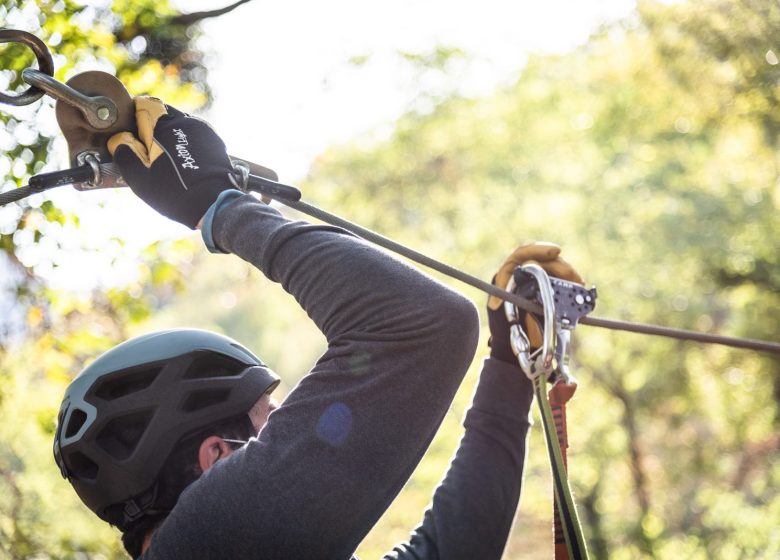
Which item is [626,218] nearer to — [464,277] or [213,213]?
[464,277]

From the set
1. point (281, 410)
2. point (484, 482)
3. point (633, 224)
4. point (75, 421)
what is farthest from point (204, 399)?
point (633, 224)

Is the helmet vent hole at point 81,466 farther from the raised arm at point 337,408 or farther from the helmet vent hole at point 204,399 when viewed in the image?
the raised arm at point 337,408

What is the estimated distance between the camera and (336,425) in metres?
1.54

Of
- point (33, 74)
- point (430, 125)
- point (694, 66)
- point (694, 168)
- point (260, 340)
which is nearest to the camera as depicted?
point (33, 74)

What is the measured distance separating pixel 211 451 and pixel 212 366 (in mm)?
217

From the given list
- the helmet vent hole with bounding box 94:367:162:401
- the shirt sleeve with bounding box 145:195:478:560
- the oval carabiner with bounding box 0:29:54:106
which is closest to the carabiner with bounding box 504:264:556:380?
the shirt sleeve with bounding box 145:195:478:560

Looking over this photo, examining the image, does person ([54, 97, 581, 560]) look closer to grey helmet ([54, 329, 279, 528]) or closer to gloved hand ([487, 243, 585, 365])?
grey helmet ([54, 329, 279, 528])

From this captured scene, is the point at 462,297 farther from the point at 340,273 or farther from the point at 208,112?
the point at 208,112

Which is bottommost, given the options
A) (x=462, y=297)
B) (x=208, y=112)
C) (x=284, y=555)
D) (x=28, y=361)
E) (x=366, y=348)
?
(x=284, y=555)

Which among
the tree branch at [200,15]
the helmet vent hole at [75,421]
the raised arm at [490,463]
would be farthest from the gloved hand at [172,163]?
the tree branch at [200,15]

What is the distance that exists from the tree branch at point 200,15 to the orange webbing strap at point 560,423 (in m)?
2.03

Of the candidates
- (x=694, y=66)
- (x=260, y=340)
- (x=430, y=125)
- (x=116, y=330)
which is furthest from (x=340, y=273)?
(x=260, y=340)

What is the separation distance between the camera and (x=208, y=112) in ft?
24.0

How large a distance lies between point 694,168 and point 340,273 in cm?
1353
